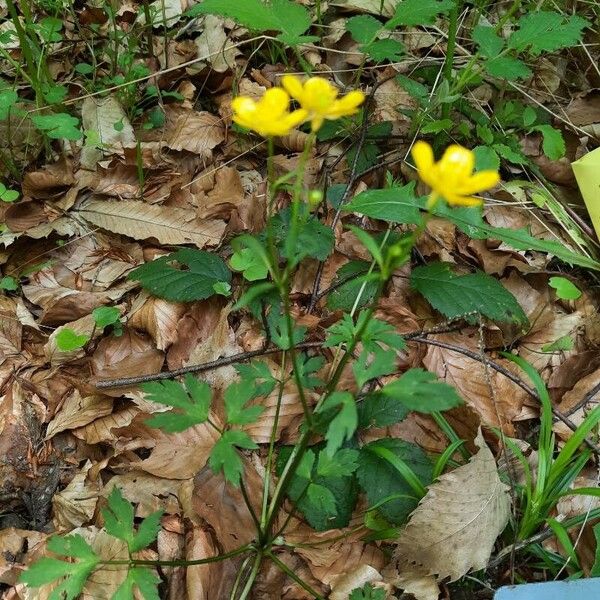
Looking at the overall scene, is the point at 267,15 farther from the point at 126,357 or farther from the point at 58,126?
the point at 126,357

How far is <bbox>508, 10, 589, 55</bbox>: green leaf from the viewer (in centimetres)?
189

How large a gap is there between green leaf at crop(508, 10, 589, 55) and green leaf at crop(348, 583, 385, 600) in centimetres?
164

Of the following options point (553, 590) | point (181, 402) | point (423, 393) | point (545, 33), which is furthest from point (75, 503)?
point (545, 33)

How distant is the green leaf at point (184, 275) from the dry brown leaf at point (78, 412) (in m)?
0.36

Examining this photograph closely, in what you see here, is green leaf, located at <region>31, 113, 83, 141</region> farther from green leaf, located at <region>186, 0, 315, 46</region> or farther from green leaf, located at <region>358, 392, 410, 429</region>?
green leaf, located at <region>358, 392, 410, 429</region>

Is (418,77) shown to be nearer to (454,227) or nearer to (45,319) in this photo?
(454,227)

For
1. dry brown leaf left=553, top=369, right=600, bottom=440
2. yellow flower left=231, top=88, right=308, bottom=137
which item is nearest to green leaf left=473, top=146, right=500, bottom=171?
dry brown leaf left=553, top=369, right=600, bottom=440

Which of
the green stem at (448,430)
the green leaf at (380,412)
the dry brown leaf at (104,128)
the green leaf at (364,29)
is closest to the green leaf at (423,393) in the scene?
the green leaf at (380,412)

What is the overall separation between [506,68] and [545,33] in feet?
0.63

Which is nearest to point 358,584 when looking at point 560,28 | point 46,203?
point 46,203

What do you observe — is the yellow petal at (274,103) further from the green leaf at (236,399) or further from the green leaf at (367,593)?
the green leaf at (367,593)

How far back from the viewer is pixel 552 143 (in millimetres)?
2119

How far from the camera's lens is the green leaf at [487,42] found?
Result: 1.91m

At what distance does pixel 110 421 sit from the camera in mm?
1717
